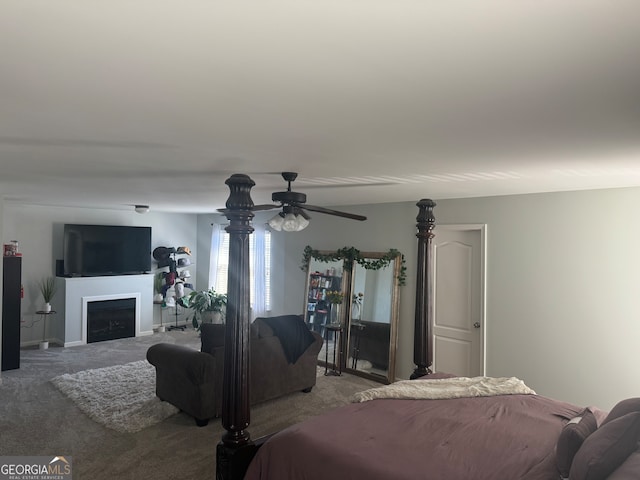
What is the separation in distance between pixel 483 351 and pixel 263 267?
4027mm

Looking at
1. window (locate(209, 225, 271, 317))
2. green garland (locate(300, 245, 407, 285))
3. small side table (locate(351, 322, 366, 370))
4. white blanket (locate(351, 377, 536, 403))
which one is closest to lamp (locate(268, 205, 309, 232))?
white blanket (locate(351, 377, 536, 403))

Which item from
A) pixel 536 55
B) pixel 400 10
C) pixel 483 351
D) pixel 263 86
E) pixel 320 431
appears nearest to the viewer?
pixel 400 10

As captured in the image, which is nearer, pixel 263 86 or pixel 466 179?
pixel 263 86

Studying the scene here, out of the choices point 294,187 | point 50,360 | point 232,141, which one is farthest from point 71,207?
point 232,141

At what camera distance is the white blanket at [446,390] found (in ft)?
10.6

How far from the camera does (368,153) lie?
273 centimetres

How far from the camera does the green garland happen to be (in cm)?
579

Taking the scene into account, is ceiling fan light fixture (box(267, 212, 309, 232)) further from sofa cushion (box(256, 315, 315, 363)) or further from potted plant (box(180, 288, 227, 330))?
potted plant (box(180, 288, 227, 330))

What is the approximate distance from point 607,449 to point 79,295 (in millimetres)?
7692

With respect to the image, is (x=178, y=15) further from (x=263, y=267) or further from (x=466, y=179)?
(x=263, y=267)

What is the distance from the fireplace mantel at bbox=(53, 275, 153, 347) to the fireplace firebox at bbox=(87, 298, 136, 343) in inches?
3.7

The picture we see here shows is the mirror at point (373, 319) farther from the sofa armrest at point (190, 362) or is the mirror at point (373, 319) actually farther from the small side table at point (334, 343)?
the sofa armrest at point (190, 362)

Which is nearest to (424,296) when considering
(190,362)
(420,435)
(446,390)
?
(446,390)

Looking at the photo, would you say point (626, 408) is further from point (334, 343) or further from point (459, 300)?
point (334, 343)
